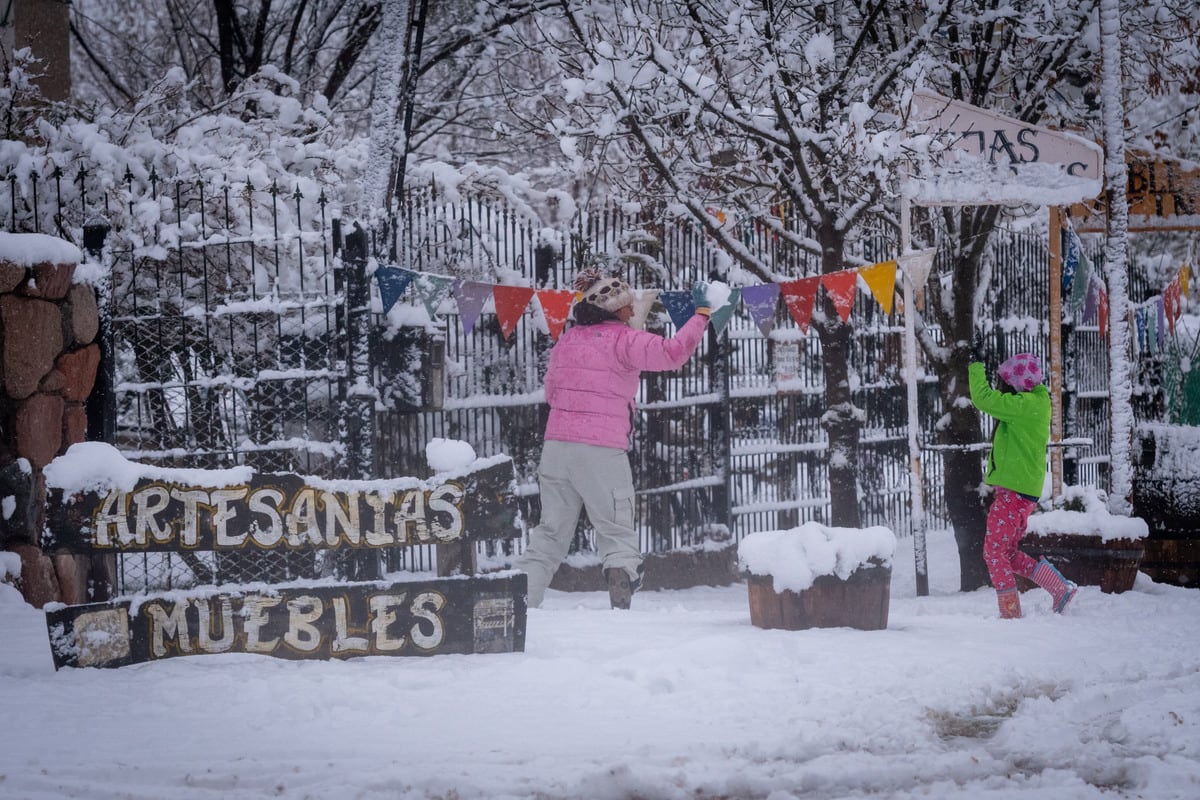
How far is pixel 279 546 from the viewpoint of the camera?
17.8 feet

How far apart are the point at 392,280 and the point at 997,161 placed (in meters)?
4.11

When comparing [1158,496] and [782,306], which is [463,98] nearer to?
[782,306]

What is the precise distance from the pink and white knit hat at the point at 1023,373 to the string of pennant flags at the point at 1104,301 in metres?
2.64

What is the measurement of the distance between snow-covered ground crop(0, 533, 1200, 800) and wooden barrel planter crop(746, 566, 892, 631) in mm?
130

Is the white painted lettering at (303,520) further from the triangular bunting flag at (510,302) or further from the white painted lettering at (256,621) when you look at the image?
the triangular bunting flag at (510,302)

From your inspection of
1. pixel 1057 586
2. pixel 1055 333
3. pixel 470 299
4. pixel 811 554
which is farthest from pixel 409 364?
pixel 1055 333

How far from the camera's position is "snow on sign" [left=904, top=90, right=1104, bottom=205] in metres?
7.68

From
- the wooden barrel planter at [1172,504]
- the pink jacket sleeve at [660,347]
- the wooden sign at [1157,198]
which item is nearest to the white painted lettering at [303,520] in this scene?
the pink jacket sleeve at [660,347]

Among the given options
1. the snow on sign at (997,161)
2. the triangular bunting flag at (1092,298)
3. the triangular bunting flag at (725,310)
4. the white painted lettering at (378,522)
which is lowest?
the white painted lettering at (378,522)

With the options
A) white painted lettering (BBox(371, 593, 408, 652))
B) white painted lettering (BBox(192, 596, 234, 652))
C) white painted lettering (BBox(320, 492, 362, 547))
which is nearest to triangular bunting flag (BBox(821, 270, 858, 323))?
white painted lettering (BBox(320, 492, 362, 547))

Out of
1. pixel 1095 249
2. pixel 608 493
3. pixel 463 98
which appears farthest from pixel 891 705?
pixel 463 98

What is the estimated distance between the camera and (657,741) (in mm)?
4188

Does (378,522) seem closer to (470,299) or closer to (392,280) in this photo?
(392,280)

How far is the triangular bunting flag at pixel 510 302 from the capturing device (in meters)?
7.75
